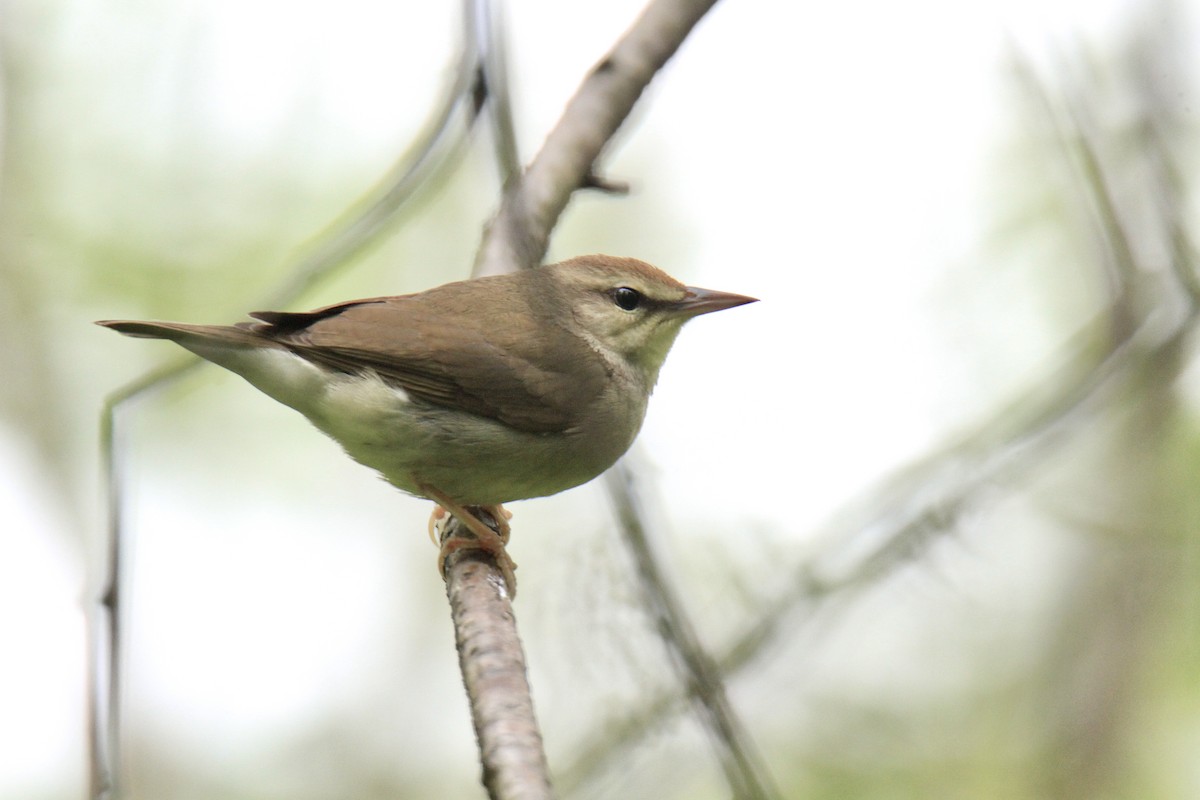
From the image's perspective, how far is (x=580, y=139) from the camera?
4664 millimetres

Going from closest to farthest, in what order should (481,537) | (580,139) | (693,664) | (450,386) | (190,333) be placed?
(693,664)
(481,537)
(190,333)
(450,386)
(580,139)

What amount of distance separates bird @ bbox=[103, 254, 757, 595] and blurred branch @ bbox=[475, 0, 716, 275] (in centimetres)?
16

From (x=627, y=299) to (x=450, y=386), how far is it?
102 cm

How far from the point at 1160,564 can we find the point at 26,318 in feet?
27.4

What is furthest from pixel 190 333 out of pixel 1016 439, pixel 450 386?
pixel 1016 439

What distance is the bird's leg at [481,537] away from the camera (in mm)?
3816

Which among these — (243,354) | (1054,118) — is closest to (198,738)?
(243,354)

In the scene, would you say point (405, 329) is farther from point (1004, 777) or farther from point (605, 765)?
point (1004, 777)

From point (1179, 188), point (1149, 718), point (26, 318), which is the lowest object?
point (1149, 718)

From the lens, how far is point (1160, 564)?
5340 mm

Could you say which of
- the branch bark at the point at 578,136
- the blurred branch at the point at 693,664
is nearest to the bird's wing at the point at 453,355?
the branch bark at the point at 578,136

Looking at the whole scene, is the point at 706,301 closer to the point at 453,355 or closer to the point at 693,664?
the point at 453,355

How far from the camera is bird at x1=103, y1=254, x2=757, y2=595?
4.31 m

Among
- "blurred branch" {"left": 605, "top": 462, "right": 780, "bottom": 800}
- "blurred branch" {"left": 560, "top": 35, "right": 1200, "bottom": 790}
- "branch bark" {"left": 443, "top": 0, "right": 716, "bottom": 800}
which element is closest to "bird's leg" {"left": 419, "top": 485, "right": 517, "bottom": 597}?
"branch bark" {"left": 443, "top": 0, "right": 716, "bottom": 800}
